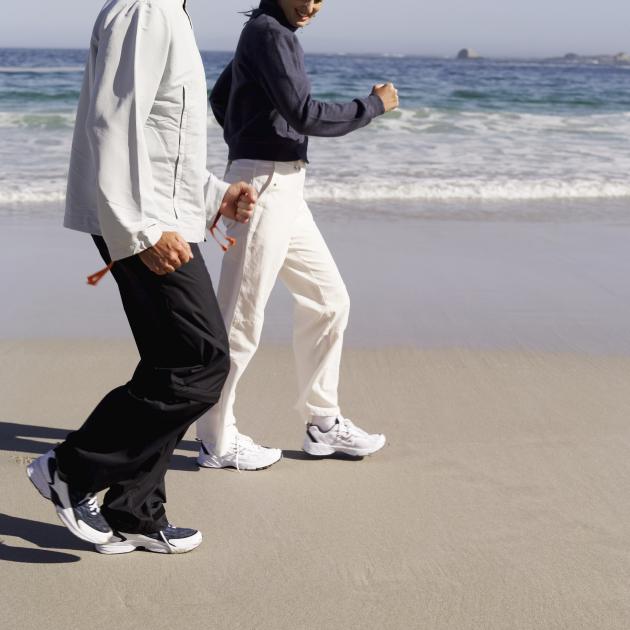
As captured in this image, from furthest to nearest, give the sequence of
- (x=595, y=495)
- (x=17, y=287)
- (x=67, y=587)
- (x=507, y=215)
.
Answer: (x=507, y=215) → (x=17, y=287) → (x=595, y=495) → (x=67, y=587)

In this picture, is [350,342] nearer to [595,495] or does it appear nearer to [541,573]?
[595,495]

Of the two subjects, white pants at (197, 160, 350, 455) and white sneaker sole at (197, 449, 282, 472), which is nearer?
white pants at (197, 160, 350, 455)

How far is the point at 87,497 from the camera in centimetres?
273

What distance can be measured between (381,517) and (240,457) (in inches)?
23.1

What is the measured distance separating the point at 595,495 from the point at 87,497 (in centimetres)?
152

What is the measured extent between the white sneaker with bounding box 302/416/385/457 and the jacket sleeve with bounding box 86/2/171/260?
4.51 ft

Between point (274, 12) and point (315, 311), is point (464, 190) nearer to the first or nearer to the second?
point (315, 311)

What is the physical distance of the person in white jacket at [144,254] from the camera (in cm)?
233

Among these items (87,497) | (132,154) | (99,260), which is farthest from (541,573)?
(99,260)

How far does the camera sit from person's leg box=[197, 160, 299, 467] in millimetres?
3273

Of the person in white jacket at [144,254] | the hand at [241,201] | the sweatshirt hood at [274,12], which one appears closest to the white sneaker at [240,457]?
the person in white jacket at [144,254]

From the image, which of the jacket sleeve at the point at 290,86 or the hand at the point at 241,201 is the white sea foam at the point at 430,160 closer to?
the jacket sleeve at the point at 290,86

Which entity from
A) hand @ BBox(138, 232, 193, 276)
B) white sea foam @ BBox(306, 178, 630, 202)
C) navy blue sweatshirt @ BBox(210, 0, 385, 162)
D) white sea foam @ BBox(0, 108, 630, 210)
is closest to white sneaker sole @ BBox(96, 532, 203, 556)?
hand @ BBox(138, 232, 193, 276)

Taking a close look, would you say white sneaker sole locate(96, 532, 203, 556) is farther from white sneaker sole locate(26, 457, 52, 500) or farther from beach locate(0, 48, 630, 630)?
white sneaker sole locate(26, 457, 52, 500)
